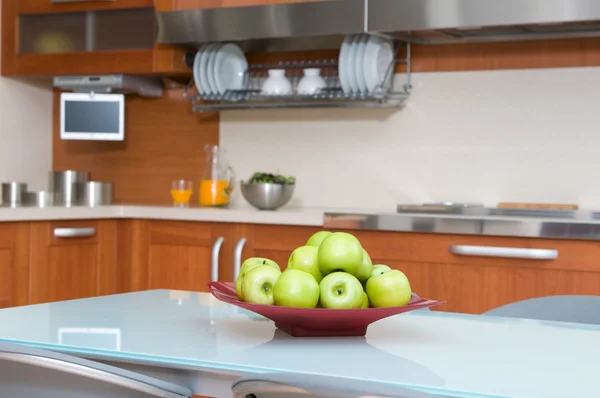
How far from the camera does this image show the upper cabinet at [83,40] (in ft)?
12.1

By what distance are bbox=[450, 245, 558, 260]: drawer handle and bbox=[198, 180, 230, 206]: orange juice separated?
111 centimetres

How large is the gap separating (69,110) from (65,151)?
39 centimetres

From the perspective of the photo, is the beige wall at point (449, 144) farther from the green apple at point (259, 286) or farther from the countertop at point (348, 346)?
the green apple at point (259, 286)

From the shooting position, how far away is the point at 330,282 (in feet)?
4.07

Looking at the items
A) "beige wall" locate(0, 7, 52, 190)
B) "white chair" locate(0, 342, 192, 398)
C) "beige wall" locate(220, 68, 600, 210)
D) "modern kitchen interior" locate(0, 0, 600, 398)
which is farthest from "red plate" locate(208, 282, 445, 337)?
"beige wall" locate(0, 7, 52, 190)

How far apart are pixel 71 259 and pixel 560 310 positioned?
2219 millimetres

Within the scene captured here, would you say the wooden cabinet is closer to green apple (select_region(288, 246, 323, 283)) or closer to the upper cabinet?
the upper cabinet

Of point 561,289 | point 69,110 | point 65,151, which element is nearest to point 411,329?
point 561,289

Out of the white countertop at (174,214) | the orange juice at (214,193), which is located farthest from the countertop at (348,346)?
the orange juice at (214,193)

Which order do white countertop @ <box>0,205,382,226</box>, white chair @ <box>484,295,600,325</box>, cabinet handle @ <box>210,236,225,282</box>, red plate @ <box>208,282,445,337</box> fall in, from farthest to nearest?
cabinet handle @ <box>210,236,225,282</box>, white countertop @ <box>0,205,382,226</box>, white chair @ <box>484,295,600,325</box>, red plate @ <box>208,282,445,337</box>

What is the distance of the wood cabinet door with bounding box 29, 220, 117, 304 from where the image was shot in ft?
11.0

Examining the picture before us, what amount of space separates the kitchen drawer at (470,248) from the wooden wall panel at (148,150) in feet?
3.91

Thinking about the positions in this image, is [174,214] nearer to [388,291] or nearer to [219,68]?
[219,68]

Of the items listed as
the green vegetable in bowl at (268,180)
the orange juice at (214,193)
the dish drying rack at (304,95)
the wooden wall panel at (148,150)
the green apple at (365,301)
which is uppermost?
the dish drying rack at (304,95)
